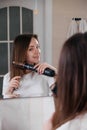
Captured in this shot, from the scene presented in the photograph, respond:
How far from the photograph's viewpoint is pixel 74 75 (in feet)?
1.22

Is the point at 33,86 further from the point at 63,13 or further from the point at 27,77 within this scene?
the point at 63,13

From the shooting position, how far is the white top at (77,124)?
1.19ft

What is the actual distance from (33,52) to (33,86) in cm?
12

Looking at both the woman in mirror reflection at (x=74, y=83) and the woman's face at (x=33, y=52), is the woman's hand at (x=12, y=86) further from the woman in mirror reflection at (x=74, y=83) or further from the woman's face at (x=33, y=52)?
the woman in mirror reflection at (x=74, y=83)

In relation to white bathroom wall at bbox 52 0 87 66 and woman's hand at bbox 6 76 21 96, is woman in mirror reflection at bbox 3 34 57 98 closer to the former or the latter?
woman's hand at bbox 6 76 21 96

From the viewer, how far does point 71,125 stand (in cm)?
37

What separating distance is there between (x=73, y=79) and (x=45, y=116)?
0.34 meters

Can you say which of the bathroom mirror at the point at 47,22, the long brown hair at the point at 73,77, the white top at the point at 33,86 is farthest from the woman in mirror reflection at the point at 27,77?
the long brown hair at the point at 73,77

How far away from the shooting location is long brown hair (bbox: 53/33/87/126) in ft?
1.21

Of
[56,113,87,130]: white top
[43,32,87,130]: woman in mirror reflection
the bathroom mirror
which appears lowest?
[56,113,87,130]: white top

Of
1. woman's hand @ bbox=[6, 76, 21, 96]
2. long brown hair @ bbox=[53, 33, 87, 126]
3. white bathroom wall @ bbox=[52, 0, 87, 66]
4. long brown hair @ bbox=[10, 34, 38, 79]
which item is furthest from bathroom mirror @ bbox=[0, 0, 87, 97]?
long brown hair @ bbox=[53, 33, 87, 126]

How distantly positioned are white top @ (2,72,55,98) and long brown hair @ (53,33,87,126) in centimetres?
36

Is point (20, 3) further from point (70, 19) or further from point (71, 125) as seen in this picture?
point (71, 125)

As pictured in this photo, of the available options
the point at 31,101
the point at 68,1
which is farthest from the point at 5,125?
the point at 68,1
